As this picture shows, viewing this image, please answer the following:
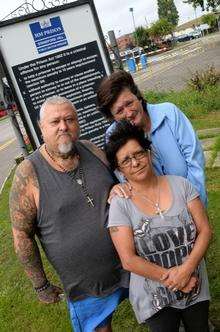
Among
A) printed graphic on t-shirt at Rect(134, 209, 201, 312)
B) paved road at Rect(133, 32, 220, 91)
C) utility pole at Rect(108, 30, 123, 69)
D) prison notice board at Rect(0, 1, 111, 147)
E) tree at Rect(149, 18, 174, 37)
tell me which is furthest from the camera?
tree at Rect(149, 18, 174, 37)

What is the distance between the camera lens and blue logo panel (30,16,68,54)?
13.5 ft

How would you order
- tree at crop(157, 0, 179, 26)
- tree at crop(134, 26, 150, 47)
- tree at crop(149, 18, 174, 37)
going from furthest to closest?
tree at crop(157, 0, 179, 26), tree at crop(149, 18, 174, 37), tree at crop(134, 26, 150, 47)

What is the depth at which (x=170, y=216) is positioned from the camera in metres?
2.36

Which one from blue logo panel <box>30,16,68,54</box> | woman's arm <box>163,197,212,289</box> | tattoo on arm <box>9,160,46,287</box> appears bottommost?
woman's arm <box>163,197,212,289</box>

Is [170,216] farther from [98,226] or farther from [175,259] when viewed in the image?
[98,226]

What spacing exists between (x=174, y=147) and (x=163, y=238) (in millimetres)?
572

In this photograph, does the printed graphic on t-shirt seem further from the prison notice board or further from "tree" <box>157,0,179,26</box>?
"tree" <box>157,0,179,26</box>

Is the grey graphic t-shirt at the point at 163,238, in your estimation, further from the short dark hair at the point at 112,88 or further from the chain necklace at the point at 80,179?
the short dark hair at the point at 112,88

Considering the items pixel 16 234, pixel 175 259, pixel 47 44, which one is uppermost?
pixel 47 44

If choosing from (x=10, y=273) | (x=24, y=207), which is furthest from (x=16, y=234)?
(x=10, y=273)

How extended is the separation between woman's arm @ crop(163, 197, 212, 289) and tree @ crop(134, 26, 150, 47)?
7346 centimetres

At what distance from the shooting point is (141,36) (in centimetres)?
7519

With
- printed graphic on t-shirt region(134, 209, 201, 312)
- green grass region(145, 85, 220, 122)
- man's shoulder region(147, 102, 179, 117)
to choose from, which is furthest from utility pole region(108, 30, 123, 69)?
green grass region(145, 85, 220, 122)

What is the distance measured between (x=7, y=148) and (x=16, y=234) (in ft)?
53.6
